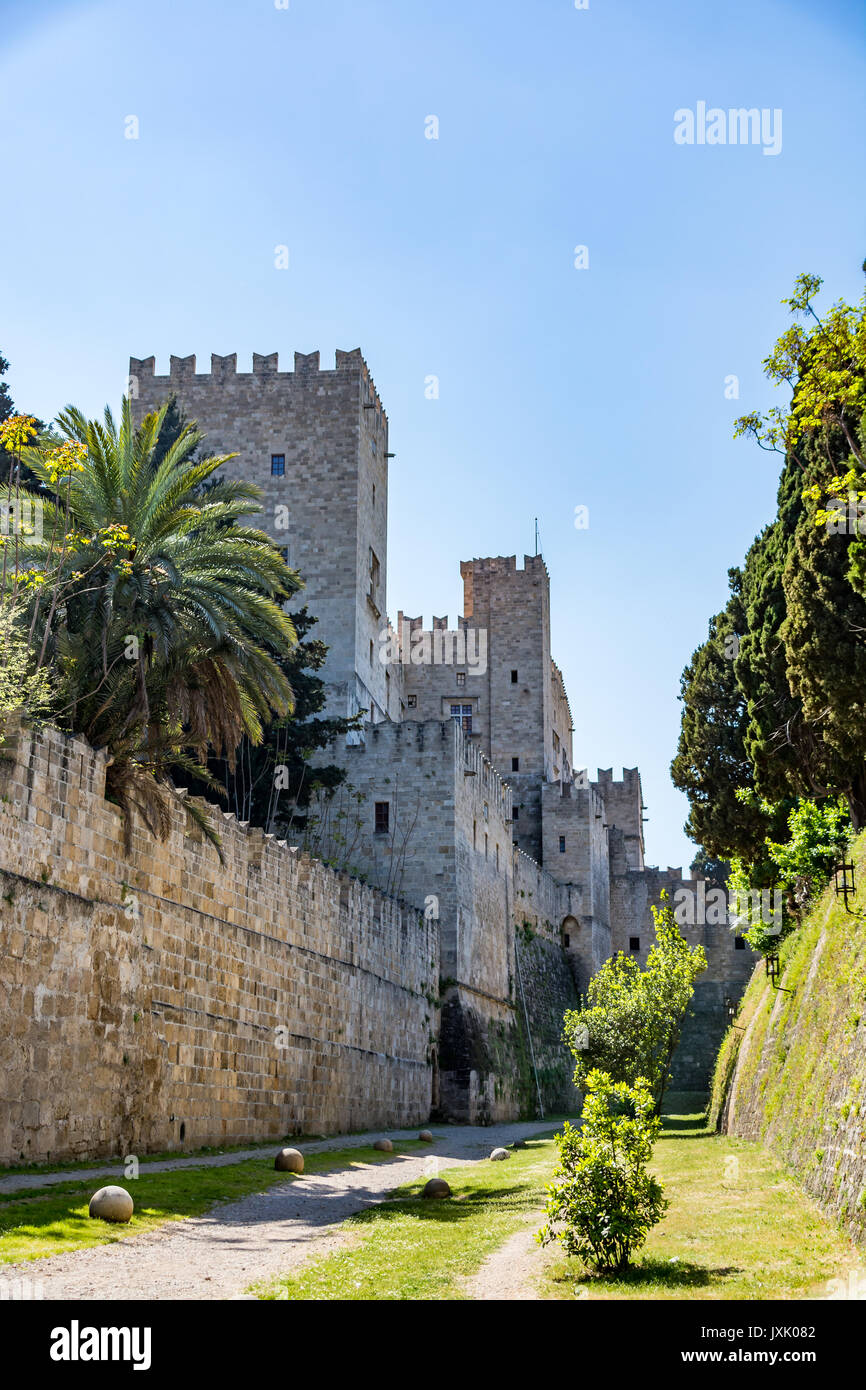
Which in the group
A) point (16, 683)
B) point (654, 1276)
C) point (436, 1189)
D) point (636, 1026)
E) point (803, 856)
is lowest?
point (436, 1189)

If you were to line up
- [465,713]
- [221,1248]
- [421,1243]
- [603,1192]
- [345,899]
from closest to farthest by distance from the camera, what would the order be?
[603,1192]
[221,1248]
[421,1243]
[345,899]
[465,713]

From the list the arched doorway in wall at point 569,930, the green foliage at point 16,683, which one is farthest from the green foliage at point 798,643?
the arched doorway in wall at point 569,930

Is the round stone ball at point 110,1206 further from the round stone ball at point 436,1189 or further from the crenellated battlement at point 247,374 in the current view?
the crenellated battlement at point 247,374

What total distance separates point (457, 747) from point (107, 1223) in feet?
71.9

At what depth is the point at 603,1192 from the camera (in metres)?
7.61

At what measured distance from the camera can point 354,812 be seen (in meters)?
29.7

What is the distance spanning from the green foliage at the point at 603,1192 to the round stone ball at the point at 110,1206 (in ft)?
9.82

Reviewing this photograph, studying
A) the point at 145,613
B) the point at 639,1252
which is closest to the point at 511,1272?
the point at 639,1252

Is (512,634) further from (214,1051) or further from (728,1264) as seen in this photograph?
(728,1264)

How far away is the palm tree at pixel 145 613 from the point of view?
48.1ft

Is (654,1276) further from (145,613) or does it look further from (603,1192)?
(145,613)

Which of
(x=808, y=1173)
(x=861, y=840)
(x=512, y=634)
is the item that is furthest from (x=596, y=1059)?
(x=512, y=634)

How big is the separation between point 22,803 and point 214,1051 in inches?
209

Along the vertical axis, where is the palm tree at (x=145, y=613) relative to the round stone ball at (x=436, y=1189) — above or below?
above
